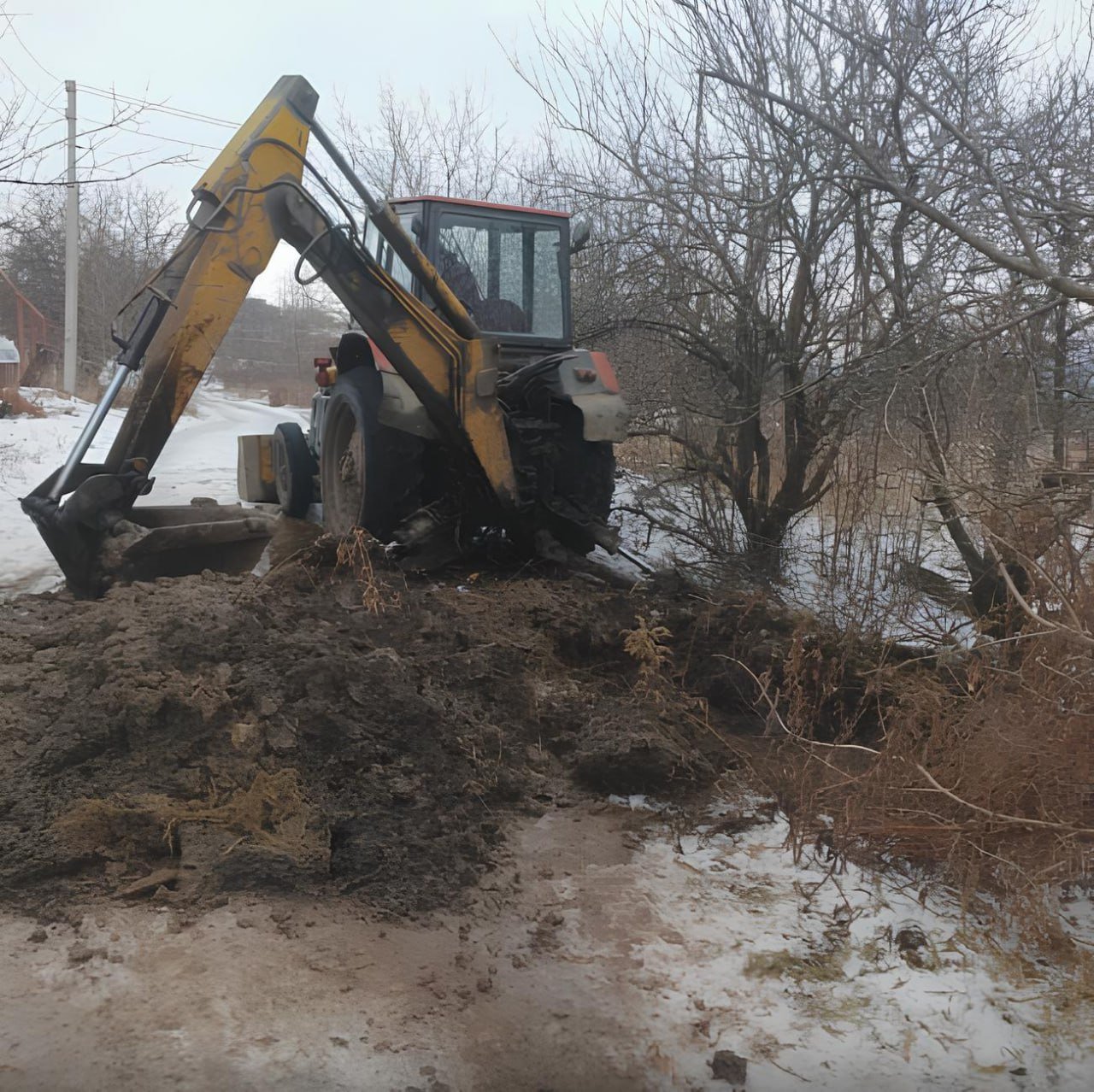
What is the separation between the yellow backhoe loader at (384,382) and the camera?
5664 mm

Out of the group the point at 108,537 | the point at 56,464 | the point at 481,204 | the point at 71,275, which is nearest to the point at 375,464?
the point at 108,537

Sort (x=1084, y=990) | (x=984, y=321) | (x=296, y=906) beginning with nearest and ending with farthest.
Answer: (x=1084, y=990)
(x=296, y=906)
(x=984, y=321)

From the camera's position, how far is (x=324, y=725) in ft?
12.9

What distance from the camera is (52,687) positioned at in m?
4.15

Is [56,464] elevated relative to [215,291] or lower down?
lower down

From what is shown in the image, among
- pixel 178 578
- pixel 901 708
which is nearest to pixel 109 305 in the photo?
pixel 178 578

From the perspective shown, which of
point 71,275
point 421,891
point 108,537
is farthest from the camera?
point 71,275

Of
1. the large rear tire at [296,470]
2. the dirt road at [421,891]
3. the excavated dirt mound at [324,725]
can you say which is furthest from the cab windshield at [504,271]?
the dirt road at [421,891]

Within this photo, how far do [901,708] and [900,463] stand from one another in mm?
1593

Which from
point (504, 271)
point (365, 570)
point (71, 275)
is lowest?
point (365, 570)

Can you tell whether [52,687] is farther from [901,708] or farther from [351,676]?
[901,708]

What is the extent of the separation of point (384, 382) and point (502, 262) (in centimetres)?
135

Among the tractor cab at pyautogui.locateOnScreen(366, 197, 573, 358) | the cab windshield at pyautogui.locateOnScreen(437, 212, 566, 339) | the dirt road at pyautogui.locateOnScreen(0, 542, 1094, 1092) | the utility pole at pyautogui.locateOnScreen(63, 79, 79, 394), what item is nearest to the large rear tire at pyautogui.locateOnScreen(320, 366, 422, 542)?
the tractor cab at pyautogui.locateOnScreen(366, 197, 573, 358)

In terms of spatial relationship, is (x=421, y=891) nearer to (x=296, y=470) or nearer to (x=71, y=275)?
(x=296, y=470)
